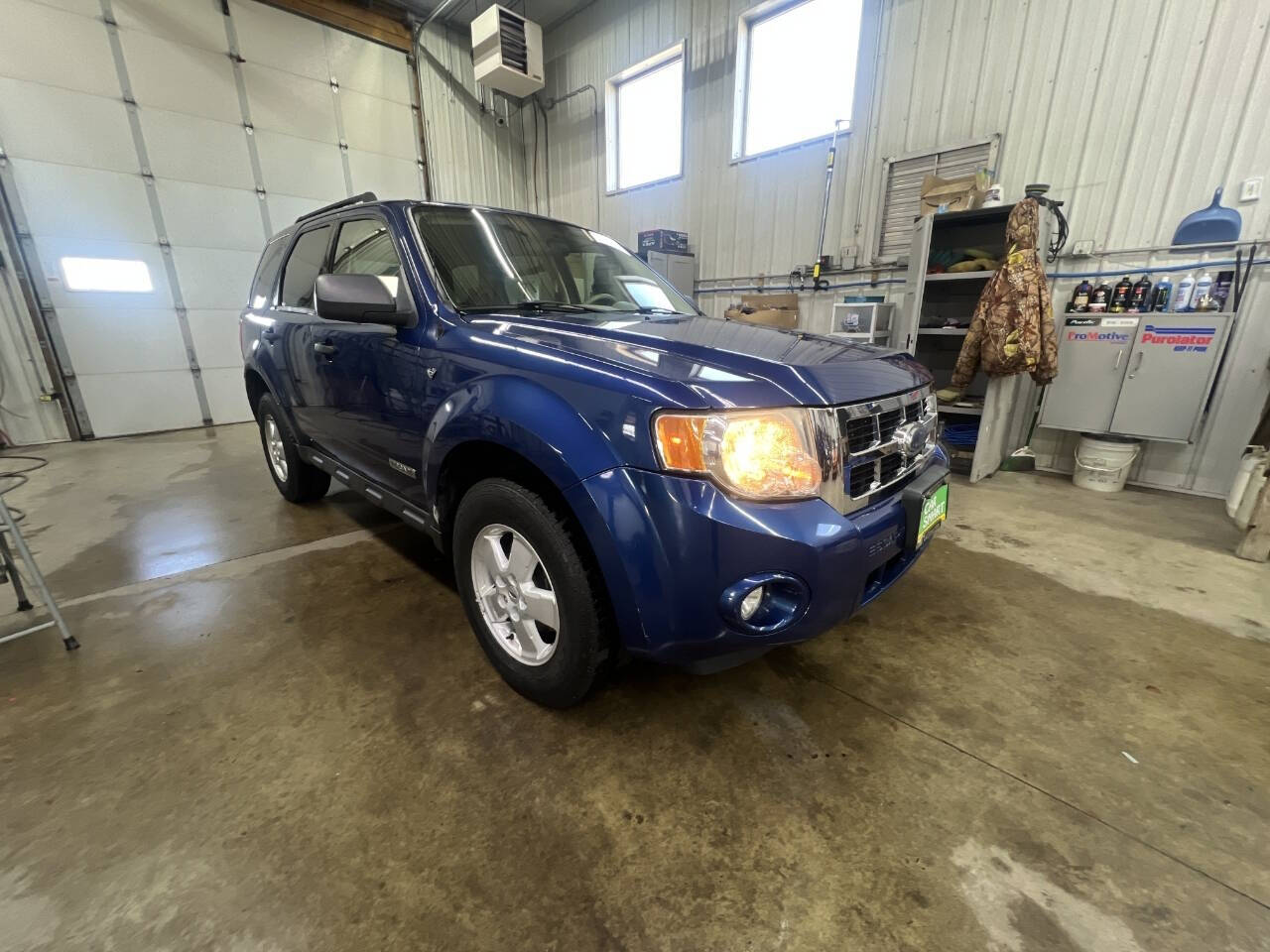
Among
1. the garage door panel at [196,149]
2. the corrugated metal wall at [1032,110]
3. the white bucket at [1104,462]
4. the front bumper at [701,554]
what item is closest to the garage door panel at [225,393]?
the garage door panel at [196,149]

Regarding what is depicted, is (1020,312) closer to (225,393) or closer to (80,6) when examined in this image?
(225,393)

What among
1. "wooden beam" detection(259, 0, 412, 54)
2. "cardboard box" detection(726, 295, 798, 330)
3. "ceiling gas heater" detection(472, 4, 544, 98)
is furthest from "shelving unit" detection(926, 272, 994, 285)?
"wooden beam" detection(259, 0, 412, 54)

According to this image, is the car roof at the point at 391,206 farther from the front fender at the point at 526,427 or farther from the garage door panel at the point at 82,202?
the garage door panel at the point at 82,202

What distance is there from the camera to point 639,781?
1.29 m

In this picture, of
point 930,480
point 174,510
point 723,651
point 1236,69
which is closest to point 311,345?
point 174,510

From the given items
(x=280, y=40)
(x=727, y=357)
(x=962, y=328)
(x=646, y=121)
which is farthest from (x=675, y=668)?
(x=280, y=40)

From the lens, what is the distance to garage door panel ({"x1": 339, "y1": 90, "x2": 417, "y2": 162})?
6.86 metres

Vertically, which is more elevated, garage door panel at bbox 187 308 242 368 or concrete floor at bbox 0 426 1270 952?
garage door panel at bbox 187 308 242 368

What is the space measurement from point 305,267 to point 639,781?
289 cm

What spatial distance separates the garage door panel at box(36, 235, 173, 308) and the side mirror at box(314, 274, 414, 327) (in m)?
6.31

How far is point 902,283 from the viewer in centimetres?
466

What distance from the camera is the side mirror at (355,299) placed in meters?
1.62

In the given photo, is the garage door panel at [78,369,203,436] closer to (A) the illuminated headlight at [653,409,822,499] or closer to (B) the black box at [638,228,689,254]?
(B) the black box at [638,228,689,254]

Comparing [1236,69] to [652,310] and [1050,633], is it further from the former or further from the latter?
[652,310]
